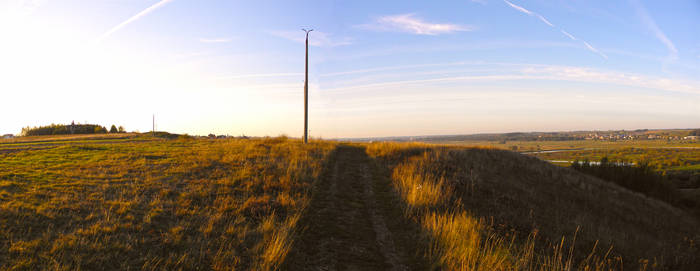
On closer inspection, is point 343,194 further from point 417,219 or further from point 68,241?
point 68,241

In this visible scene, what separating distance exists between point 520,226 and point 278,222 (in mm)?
5970

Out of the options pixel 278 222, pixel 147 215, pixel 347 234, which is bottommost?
pixel 347 234

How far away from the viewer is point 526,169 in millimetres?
19516

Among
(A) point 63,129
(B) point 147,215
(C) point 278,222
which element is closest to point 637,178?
(C) point 278,222

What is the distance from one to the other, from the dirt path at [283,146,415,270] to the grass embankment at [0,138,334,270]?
359 mm

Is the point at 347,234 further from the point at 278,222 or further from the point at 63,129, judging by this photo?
the point at 63,129

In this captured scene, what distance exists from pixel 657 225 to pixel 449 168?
10.9 m

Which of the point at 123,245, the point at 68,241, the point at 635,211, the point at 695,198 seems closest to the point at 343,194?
the point at 123,245

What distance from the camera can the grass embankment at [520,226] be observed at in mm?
5262

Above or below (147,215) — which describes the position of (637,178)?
below

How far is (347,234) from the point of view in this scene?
5859 millimetres

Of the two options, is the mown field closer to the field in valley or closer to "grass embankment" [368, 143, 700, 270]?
"grass embankment" [368, 143, 700, 270]

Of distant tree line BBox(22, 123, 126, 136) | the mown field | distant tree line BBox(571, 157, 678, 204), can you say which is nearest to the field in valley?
the mown field

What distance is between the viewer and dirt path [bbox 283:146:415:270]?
4711 mm
